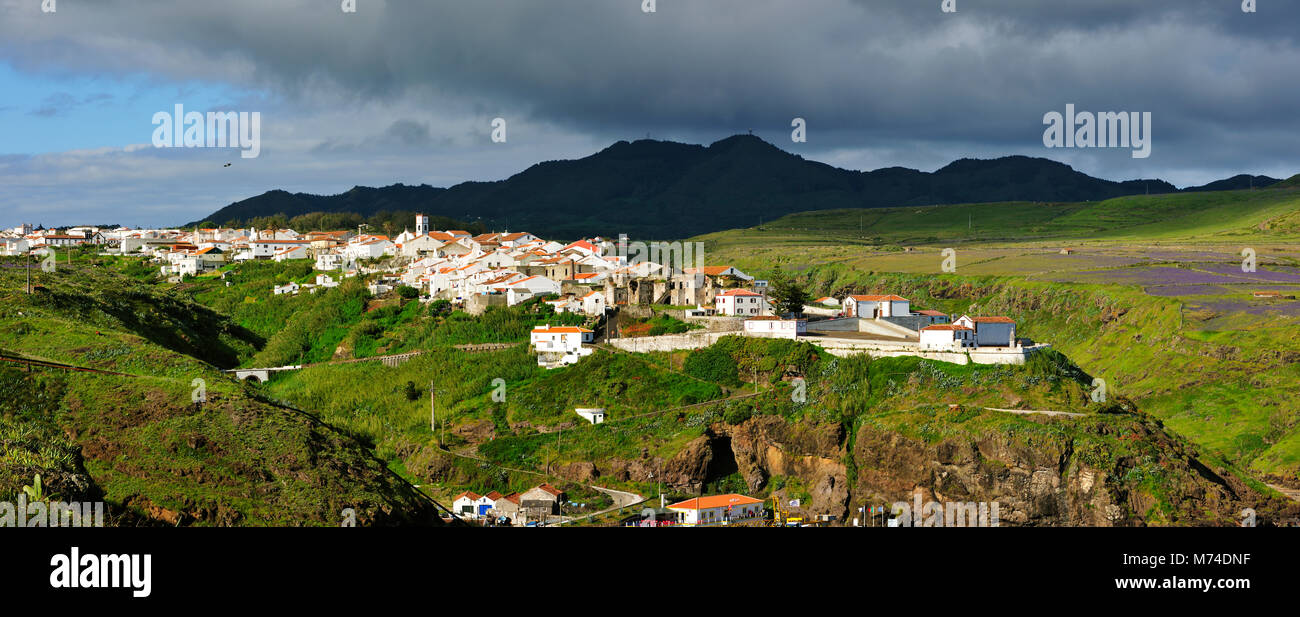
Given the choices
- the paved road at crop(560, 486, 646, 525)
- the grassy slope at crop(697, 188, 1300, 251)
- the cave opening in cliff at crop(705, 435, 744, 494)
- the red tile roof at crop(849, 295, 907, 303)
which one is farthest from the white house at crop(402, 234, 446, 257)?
the grassy slope at crop(697, 188, 1300, 251)

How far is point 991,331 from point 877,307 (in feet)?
31.7

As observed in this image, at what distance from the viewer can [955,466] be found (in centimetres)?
4838

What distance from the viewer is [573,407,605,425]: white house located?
56.5 metres

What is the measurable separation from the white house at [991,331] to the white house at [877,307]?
783cm

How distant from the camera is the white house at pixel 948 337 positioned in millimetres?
54500

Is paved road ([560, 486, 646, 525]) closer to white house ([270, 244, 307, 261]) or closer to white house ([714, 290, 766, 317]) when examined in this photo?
white house ([714, 290, 766, 317])

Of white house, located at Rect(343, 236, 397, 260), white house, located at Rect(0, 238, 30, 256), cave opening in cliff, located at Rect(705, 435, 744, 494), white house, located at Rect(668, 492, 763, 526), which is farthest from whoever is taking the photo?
white house, located at Rect(0, 238, 30, 256)

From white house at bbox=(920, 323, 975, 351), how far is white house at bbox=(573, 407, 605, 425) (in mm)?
16375

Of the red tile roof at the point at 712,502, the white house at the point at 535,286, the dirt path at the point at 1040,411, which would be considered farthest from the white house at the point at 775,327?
the white house at the point at 535,286

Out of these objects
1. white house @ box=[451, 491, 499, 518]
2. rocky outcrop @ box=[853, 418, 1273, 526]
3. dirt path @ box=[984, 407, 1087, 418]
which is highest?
dirt path @ box=[984, 407, 1087, 418]

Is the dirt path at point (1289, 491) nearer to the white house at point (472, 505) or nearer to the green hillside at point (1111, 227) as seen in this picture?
the white house at point (472, 505)
